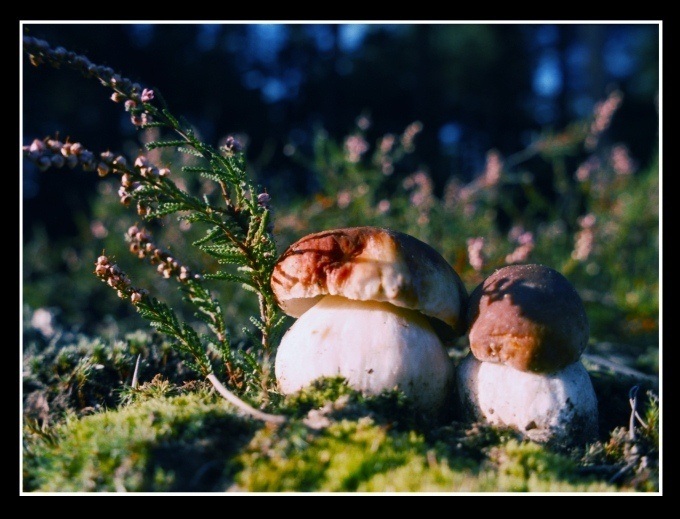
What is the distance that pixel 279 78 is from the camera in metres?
11.6

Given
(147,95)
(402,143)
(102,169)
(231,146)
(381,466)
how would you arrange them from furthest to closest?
(402,143) → (231,146) → (147,95) → (102,169) → (381,466)

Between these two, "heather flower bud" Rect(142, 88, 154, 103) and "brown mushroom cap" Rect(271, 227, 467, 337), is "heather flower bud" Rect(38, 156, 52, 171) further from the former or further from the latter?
"brown mushroom cap" Rect(271, 227, 467, 337)

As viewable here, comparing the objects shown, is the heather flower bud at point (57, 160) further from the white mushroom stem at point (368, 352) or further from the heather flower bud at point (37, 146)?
the white mushroom stem at point (368, 352)

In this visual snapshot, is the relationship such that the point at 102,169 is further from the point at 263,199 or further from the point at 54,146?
the point at 263,199

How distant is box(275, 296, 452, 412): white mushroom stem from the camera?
203 centimetres

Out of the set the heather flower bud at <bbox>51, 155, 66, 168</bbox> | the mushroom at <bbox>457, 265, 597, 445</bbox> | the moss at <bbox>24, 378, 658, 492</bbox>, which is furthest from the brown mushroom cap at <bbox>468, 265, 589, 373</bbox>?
the heather flower bud at <bbox>51, 155, 66, 168</bbox>

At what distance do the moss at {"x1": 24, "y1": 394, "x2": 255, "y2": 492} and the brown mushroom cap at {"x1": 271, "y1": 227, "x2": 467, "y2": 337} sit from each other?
51cm

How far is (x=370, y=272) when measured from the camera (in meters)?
1.99

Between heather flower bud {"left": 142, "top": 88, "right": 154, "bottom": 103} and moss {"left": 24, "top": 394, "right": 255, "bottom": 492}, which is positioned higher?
heather flower bud {"left": 142, "top": 88, "right": 154, "bottom": 103}

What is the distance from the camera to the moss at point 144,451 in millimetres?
1602

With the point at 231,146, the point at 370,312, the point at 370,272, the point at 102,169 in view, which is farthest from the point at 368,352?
the point at 102,169

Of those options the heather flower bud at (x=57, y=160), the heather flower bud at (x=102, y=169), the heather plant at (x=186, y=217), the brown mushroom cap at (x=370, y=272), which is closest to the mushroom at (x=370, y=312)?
the brown mushroom cap at (x=370, y=272)

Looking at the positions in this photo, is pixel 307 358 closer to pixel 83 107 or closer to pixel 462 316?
pixel 462 316

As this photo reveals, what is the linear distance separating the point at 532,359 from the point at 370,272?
61 centimetres
